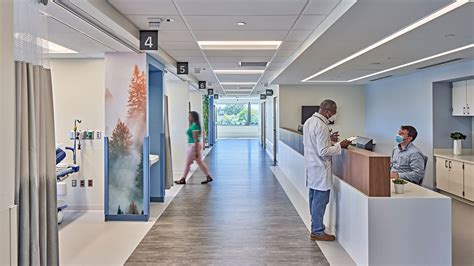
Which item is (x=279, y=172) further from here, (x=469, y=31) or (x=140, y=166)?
(x=469, y=31)

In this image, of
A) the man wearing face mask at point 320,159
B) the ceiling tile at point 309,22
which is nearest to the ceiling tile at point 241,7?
the ceiling tile at point 309,22

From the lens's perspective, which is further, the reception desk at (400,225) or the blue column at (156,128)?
the blue column at (156,128)

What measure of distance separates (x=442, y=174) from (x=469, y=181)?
0.89m

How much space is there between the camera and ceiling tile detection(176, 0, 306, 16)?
12.4ft

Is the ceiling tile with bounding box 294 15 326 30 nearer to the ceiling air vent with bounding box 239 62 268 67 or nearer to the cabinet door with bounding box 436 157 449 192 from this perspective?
the ceiling air vent with bounding box 239 62 268 67

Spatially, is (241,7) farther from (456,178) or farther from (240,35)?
(456,178)

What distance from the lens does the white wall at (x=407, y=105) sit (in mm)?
7978

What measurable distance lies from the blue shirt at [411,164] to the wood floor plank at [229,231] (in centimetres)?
141

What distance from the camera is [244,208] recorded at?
665cm

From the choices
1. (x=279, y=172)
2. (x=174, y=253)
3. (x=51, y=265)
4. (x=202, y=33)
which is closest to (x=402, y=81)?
(x=279, y=172)

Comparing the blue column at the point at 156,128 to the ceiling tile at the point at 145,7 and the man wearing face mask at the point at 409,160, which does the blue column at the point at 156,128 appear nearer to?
the ceiling tile at the point at 145,7

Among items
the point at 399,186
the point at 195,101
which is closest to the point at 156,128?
the point at 399,186

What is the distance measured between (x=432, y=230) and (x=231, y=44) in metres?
3.78

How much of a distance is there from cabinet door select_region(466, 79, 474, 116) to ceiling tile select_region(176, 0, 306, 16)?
4935 millimetres
